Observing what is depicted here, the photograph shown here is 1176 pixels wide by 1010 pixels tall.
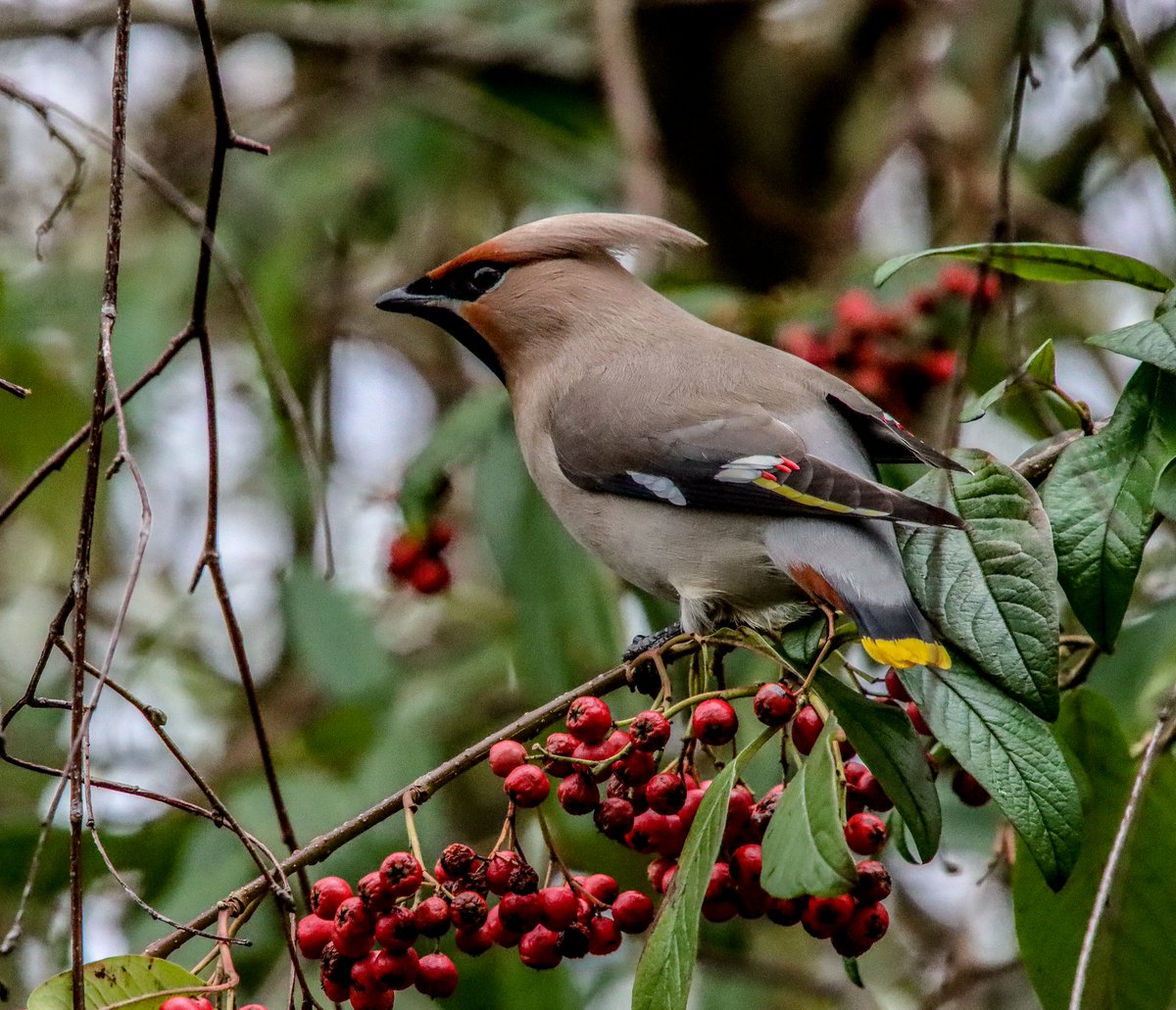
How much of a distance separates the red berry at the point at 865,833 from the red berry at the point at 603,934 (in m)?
0.33

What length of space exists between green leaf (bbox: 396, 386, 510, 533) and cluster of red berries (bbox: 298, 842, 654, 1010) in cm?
130

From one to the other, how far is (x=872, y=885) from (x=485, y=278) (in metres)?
1.89

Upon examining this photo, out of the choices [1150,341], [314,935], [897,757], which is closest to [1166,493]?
[1150,341]

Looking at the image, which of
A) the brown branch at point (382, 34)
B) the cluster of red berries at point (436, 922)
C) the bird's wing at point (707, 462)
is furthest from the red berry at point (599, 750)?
the brown branch at point (382, 34)

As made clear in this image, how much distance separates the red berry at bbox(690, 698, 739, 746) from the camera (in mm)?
1938

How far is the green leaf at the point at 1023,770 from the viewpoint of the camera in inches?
68.9

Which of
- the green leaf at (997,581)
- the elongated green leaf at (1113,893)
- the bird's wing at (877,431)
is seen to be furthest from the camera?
the bird's wing at (877,431)

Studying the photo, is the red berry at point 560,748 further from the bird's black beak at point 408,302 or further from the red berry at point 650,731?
the bird's black beak at point 408,302

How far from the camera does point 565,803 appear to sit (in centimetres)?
200

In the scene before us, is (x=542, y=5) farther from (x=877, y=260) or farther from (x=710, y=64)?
(x=877, y=260)

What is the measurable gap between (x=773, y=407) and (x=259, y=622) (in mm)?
3073

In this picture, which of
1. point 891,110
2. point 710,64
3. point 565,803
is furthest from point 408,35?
point 565,803

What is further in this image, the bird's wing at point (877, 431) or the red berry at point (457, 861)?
the bird's wing at point (877, 431)

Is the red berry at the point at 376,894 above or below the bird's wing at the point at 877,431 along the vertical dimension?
below
